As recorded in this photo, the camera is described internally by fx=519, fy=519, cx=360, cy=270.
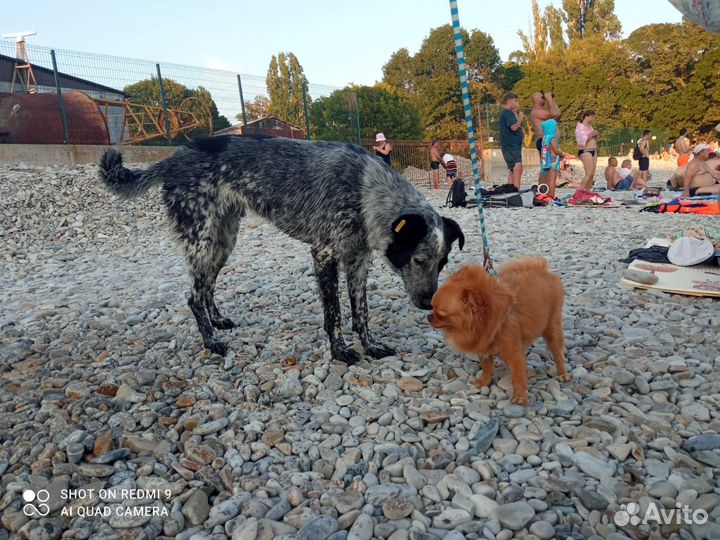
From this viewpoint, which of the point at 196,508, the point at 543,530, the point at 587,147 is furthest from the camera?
the point at 587,147

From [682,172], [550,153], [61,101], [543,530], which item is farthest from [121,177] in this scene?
[682,172]

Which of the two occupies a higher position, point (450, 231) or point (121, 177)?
point (121, 177)

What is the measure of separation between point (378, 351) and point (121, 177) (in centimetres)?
284

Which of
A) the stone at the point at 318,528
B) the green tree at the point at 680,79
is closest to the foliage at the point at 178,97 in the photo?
the stone at the point at 318,528

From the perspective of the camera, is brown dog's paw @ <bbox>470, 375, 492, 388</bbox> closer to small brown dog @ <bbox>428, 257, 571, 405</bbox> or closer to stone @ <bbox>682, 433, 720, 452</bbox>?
small brown dog @ <bbox>428, 257, 571, 405</bbox>

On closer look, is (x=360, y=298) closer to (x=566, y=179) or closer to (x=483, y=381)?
(x=483, y=381)

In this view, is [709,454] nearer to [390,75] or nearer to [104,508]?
[104,508]

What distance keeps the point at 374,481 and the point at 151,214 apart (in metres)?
10.4

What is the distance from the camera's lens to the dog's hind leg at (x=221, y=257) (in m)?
4.71

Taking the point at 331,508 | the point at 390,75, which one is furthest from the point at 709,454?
the point at 390,75

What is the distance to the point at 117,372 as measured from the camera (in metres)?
3.96

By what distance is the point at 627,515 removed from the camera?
2301 mm

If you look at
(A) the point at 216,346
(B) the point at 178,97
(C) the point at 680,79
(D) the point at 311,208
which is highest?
(C) the point at 680,79

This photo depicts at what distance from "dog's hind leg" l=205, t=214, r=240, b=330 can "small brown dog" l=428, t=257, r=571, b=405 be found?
2.34 m
